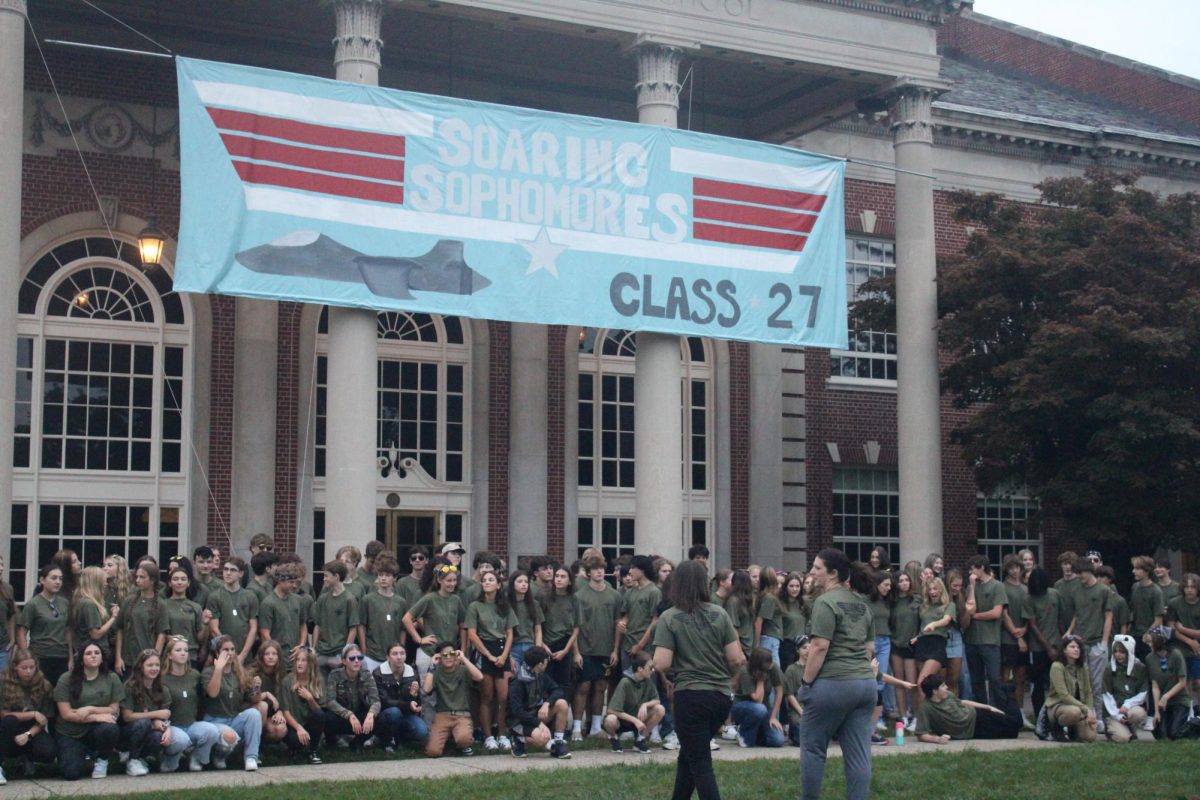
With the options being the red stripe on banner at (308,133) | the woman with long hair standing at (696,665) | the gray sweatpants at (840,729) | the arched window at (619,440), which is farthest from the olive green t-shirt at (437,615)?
the arched window at (619,440)

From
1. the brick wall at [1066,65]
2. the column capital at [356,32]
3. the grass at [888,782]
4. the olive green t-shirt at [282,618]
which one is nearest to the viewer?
the grass at [888,782]

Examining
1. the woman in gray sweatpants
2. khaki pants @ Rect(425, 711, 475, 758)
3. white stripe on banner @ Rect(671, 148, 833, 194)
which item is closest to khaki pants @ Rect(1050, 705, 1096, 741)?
khaki pants @ Rect(425, 711, 475, 758)

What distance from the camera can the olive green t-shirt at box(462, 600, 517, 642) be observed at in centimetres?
1506

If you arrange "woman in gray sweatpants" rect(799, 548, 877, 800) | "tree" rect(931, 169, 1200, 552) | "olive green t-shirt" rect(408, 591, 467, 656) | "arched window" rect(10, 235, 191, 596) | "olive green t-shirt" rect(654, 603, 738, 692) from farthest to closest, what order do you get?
1. "tree" rect(931, 169, 1200, 552)
2. "arched window" rect(10, 235, 191, 596)
3. "olive green t-shirt" rect(408, 591, 467, 656)
4. "olive green t-shirt" rect(654, 603, 738, 692)
5. "woman in gray sweatpants" rect(799, 548, 877, 800)

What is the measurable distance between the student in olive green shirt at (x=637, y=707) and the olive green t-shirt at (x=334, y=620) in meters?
2.69

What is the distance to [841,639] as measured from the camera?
32.9 feet

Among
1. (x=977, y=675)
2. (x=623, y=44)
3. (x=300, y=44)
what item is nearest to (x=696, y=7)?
(x=623, y=44)

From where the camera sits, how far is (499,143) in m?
20.5

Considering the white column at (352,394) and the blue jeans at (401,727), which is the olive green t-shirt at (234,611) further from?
the white column at (352,394)

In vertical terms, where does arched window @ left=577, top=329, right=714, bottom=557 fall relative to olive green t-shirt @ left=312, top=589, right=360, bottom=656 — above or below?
above

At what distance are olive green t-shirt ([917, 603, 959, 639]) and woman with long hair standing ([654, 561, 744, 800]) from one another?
7432 mm

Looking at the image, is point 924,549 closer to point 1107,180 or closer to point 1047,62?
point 1107,180

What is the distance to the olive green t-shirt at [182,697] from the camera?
13398 mm

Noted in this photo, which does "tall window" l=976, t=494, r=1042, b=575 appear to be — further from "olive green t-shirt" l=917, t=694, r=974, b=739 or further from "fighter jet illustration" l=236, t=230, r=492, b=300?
"fighter jet illustration" l=236, t=230, r=492, b=300
